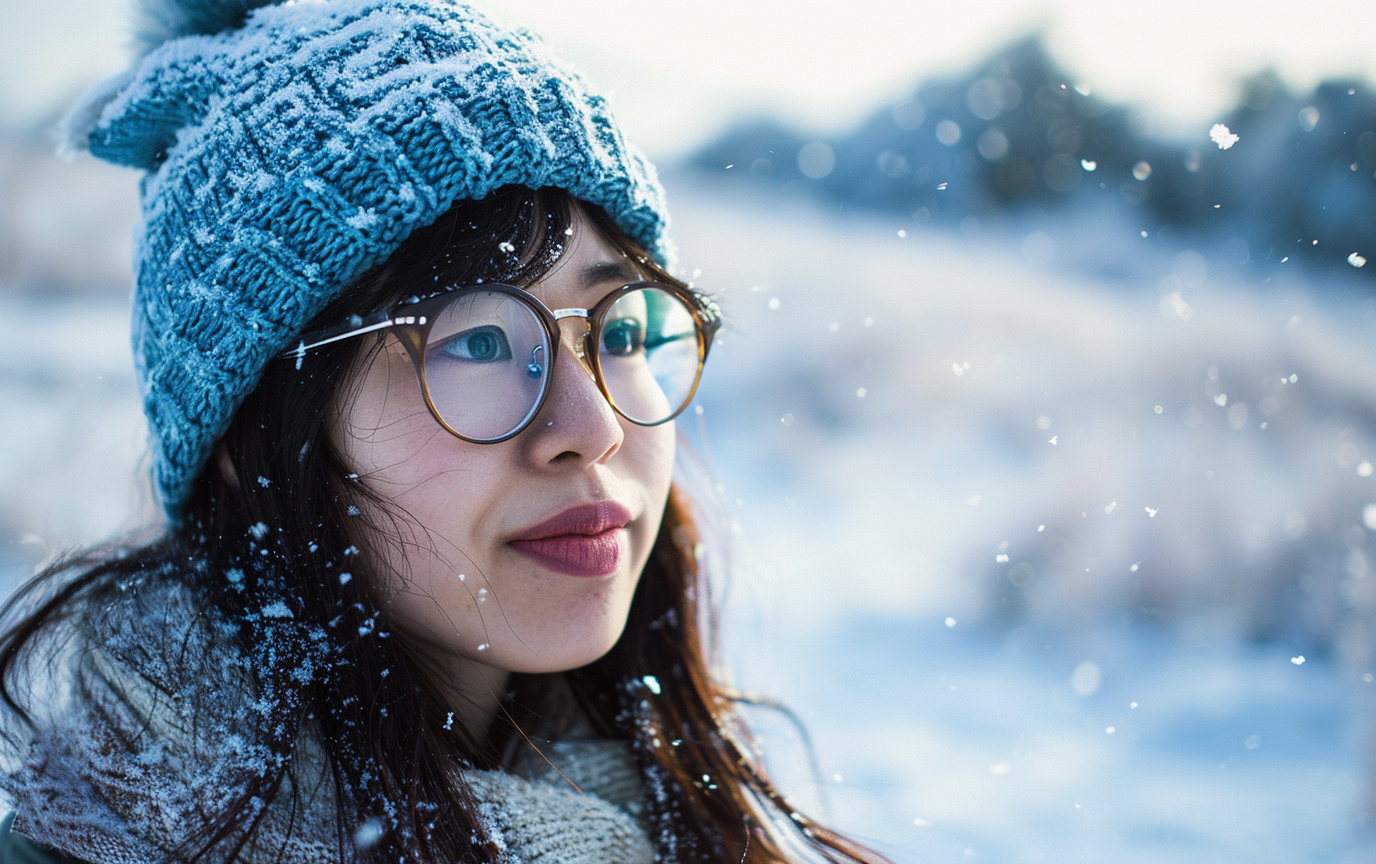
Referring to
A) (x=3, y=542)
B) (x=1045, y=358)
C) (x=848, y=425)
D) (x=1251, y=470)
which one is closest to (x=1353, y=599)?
(x=1251, y=470)

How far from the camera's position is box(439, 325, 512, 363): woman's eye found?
0.93 metres

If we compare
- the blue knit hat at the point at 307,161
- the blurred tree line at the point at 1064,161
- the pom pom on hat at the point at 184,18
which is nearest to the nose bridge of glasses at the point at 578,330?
the blue knit hat at the point at 307,161

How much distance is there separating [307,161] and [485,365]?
0.32 metres

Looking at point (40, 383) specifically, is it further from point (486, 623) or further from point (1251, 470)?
point (1251, 470)

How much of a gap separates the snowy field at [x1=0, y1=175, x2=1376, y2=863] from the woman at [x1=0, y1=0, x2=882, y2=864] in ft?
2.06

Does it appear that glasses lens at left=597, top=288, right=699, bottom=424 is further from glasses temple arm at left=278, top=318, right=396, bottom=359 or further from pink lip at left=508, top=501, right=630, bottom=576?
glasses temple arm at left=278, top=318, right=396, bottom=359

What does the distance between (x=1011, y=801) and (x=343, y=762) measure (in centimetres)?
189

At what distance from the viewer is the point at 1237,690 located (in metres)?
2.66

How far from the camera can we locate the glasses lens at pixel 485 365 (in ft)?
3.03

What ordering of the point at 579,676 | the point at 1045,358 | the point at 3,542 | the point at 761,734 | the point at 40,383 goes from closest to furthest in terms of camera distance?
the point at 579,676 < the point at 761,734 < the point at 3,542 < the point at 40,383 < the point at 1045,358

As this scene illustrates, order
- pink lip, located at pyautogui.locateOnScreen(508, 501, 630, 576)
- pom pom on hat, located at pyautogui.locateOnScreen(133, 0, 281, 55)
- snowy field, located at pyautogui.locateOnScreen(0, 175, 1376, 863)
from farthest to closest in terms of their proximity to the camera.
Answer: snowy field, located at pyautogui.locateOnScreen(0, 175, 1376, 863) < pom pom on hat, located at pyautogui.locateOnScreen(133, 0, 281, 55) < pink lip, located at pyautogui.locateOnScreen(508, 501, 630, 576)

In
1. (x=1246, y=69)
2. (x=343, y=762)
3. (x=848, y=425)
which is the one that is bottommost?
(x=343, y=762)

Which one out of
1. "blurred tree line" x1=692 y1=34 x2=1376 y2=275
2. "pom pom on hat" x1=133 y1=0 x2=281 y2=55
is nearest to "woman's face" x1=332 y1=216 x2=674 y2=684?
"pom pom on hat" x1=133 y1=0 x2=281 y2=55

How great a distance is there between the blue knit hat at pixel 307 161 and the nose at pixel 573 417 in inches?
8.5
